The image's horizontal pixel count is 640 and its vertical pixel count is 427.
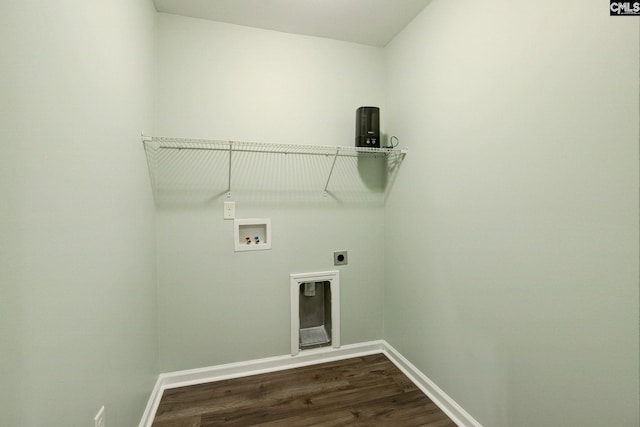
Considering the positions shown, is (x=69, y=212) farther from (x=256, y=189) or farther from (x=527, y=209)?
(x=527, y=209)

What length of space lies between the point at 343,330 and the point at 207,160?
5.69 feet

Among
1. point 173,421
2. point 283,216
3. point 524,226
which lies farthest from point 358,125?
point 173,421

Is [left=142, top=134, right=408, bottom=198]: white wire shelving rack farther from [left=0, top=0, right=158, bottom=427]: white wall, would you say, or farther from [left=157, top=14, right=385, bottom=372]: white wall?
[left=0, top=0, right=158, bottom=427]: white wall

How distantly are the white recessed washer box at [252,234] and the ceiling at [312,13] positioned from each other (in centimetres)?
143

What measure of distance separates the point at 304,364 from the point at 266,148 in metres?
1.73

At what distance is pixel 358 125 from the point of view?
205 cm

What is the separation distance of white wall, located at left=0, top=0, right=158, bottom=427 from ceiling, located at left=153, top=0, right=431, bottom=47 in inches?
18.8

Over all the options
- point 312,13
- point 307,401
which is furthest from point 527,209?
point 312,13

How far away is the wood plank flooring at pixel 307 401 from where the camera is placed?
1.56 metres

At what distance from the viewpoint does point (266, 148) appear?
1985mm

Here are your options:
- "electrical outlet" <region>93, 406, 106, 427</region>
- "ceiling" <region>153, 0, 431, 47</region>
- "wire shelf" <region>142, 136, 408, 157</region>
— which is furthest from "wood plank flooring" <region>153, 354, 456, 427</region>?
"ceiling" <region>153, 0, 431, 47</region>

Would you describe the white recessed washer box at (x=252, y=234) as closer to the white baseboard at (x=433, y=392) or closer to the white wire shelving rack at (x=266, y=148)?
the white wire shelving rack at (x=266, y=148)

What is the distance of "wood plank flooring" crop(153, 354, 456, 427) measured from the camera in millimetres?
1560

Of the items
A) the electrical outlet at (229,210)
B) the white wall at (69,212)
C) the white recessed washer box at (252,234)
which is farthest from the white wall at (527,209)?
the white wall at (69,212)
